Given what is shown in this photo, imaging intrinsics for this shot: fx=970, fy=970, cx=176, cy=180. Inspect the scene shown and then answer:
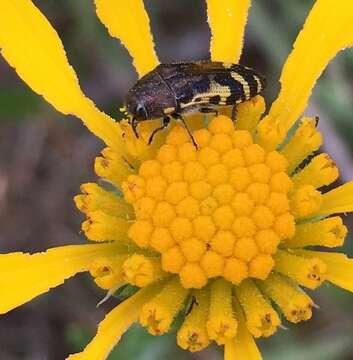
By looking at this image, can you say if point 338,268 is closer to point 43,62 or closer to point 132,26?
point 132,26

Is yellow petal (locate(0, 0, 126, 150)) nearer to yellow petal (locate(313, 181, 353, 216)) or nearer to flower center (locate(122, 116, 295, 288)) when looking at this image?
flower center (locate(122, 116, 295, 288))

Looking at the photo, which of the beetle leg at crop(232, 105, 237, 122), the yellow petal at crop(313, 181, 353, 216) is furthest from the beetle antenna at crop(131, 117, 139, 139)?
the yellow petal at crop(313, 181, 353, 216)

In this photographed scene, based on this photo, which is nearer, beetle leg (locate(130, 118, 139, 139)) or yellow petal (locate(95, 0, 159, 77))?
beetle leg (locate(130, 118, 139, 139))

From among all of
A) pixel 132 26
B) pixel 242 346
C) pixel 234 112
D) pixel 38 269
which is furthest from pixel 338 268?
pixel 132 26

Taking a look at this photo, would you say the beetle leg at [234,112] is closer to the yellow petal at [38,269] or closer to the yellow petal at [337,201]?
the yellow petal at [337,201]

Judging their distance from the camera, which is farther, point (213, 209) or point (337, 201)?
point (337, 201)

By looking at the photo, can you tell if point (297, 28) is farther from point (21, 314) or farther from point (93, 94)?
point (21, 314)

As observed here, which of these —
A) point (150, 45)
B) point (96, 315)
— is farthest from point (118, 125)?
point (96, 315)
